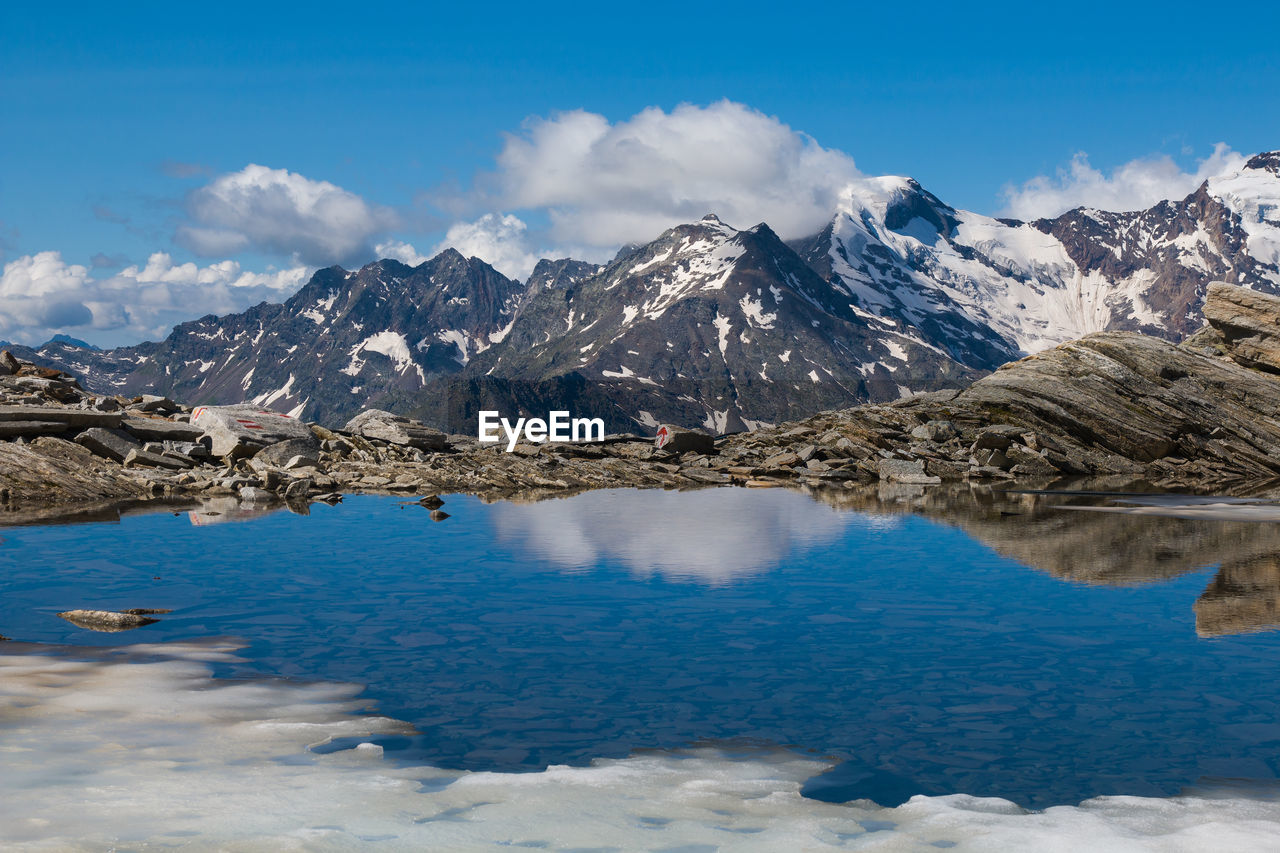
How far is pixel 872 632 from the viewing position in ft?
58.3

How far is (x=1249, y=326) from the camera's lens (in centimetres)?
7862

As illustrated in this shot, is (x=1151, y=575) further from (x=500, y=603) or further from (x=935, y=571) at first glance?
(x=500, y=603)

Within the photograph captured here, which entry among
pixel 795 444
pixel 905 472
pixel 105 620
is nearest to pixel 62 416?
pixel 105 620

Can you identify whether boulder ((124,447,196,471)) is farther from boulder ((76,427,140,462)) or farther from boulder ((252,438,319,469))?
boulder ((252,438,319,469))

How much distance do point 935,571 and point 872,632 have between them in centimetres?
730

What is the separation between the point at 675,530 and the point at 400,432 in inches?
1328

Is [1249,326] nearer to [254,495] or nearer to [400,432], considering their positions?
[400,432]

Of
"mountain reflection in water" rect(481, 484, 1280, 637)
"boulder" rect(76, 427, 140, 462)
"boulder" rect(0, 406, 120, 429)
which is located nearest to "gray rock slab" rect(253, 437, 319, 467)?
"boulder" rect(76, 427, 140, 462)

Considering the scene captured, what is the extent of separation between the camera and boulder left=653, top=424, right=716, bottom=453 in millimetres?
67250

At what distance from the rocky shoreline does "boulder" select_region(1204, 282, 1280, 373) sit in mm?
114

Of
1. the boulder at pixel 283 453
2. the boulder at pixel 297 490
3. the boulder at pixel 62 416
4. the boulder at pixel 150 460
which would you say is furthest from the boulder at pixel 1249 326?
the boulder at pixel 62 416

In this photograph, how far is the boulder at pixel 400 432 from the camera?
6151 centimetres

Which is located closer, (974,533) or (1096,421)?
(974,533)

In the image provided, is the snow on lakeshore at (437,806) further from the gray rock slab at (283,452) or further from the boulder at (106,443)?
the gray rock slab at (283,452)
